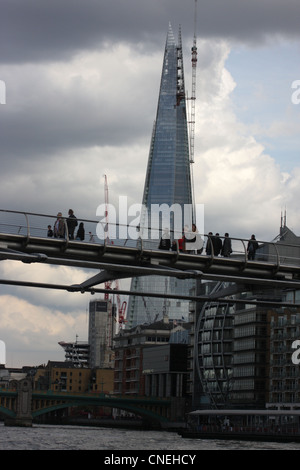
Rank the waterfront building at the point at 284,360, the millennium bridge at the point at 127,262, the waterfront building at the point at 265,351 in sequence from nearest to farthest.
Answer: the millennium bridge at the point at 127,262 < the waterfront building at the point at 284,360 < the waterfront building at the point at 265,351

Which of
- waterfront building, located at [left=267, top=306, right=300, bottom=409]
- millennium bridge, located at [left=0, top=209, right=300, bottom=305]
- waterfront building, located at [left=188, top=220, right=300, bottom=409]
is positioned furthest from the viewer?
waterfront building, located at [left=188, top=220, right=300, bottom=409]

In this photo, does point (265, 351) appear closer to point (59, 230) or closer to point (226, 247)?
point (226, 247)

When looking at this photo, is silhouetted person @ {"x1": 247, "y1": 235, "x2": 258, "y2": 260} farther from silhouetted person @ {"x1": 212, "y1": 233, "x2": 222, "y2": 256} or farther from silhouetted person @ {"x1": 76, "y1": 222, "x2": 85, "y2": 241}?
silhouetted person @ {"x1": 76, "y1": 222, "x2": 85, "y2": 241}

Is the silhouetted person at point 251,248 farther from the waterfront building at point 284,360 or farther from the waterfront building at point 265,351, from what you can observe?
the waterfront building at point 284,360

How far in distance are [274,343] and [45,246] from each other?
124947mm

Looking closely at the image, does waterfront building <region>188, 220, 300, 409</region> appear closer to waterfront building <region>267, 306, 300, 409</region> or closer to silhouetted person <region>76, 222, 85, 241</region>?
waterfront building <region>267, 306, 300, 409</region>

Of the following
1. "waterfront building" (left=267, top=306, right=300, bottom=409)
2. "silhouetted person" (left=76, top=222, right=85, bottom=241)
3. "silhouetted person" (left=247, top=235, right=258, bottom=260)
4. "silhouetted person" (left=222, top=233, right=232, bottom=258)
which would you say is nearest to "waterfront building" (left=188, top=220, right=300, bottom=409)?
"waterfront building" (left=267, top=306, right=300, bottom=409)

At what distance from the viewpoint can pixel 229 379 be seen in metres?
200

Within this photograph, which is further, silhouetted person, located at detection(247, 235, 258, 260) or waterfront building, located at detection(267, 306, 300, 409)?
waterfront building, located at detection(267, 306, 300, 409)

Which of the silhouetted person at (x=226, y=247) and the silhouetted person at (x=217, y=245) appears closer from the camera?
the silhouetted person at (x=226, y=247)

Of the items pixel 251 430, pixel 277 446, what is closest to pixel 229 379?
pixel 251 430

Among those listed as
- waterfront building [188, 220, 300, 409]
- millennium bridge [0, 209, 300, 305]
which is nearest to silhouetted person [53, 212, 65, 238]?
millennium bridge [0, 209, 300, 305]

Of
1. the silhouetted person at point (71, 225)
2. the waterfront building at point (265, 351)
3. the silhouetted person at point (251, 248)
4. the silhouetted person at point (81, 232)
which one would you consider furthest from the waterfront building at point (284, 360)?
the silhouetted person at point (71, 225)

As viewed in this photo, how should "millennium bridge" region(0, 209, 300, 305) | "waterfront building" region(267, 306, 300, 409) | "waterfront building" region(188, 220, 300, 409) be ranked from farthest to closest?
1. "waterfront building" region(188, 220, 300, 409)
2. "waterfront building" region(267, 306, 300, 409)
3. "millennium bridge" region(0, 209, 300, 305)
